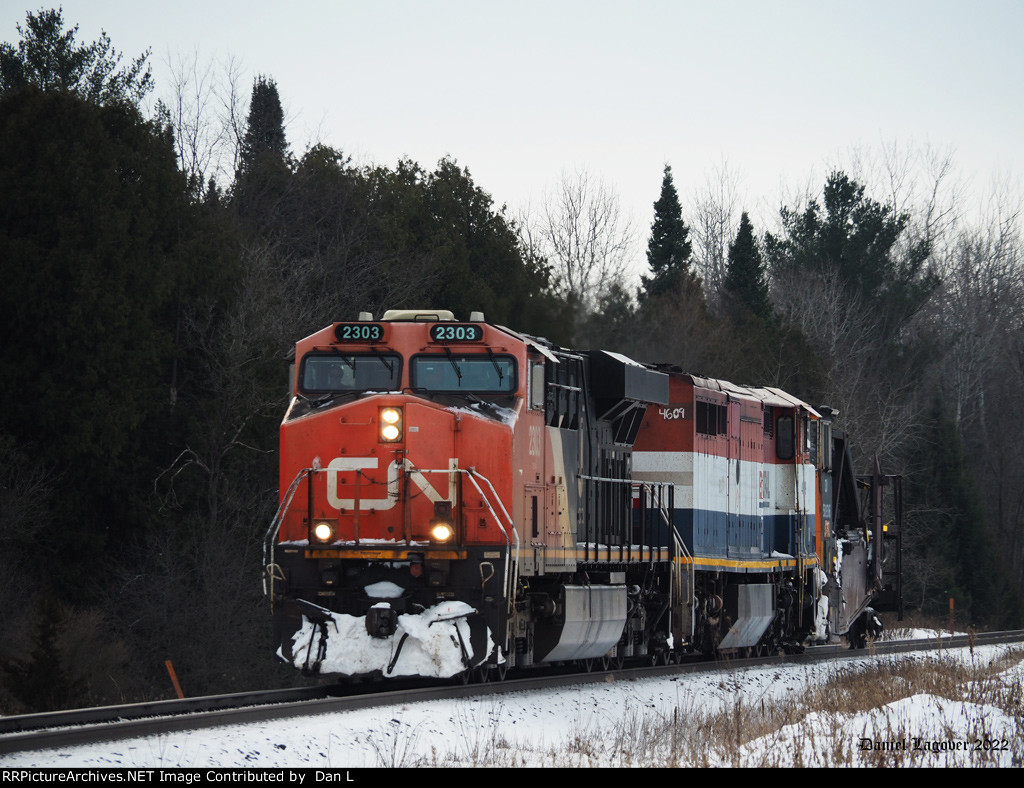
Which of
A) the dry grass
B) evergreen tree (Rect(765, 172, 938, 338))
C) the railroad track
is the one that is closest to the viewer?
the railroad track

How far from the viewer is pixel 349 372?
15.3 metres

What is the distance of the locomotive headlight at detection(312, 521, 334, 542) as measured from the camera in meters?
14.8

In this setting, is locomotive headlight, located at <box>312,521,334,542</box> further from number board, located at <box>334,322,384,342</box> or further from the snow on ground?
the snow on ground

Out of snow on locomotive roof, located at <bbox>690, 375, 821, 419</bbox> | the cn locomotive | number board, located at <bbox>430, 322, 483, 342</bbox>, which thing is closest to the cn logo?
the cn locomotive

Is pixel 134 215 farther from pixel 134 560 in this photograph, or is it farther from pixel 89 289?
pixel 134 560

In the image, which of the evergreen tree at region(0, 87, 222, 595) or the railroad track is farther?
the evergreen tree at region(0, 87, 222, 595)

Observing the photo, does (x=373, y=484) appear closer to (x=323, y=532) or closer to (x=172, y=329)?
(x=323, y=532)

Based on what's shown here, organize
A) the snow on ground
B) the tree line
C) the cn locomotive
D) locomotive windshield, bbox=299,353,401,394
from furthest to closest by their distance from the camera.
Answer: the tree line < locomotive windshield, bbox=299,353,401,394 < the cn locomotive < the snow on ground

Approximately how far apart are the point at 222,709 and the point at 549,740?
10.4 ft

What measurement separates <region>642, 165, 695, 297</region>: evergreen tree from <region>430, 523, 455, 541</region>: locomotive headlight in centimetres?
4441

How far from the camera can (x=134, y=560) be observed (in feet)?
104

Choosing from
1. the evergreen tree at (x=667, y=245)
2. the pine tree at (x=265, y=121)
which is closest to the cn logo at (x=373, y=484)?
the pine tree at (x=265, y=121)

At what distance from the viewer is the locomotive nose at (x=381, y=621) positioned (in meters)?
14.3

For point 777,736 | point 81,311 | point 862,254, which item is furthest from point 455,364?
point 862,254
